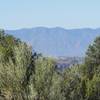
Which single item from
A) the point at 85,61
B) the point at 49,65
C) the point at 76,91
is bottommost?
the point at 85,61

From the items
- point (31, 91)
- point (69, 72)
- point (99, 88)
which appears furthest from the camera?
point (99, 88)

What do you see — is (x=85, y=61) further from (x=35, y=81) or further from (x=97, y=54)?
Answer: (x=35, y=81)

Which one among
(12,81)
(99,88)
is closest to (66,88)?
(12,81)

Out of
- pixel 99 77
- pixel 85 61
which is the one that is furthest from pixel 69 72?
pixel 85 61

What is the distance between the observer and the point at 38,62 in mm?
29828

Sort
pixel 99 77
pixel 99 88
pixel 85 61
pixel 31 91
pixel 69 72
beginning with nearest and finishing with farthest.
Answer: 1. pixel 31 91
2. pixel 69 72
3. pixel 99 88
4. pixel 99 77
5. pixel 85 61

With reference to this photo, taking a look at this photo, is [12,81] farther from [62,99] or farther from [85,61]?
[85,61]

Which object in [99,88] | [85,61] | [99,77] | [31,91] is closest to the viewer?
[31,91]

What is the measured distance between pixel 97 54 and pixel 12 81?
75613 millimetres

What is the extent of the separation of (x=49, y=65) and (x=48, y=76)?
0.58 meters

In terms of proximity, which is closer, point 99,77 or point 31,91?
point 31,91

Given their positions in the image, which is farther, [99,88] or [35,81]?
[99,88]

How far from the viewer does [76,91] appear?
31797mm

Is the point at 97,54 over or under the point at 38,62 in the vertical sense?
under
